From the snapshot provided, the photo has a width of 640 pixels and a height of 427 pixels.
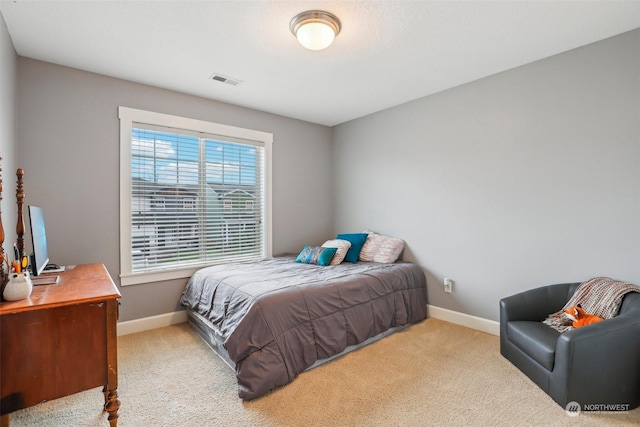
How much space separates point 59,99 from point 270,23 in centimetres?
209

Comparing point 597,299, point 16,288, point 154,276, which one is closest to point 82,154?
point 154,276

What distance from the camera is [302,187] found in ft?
14.7

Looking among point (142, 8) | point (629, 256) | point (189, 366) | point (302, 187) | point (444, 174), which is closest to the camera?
point (142, 8)

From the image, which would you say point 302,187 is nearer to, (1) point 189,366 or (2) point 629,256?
(1) point 189,366

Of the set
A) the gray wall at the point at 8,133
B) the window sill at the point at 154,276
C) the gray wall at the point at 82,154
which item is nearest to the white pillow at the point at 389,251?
the window sill at the point at 154,276

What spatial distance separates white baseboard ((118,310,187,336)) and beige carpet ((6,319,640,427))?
30 centimetres

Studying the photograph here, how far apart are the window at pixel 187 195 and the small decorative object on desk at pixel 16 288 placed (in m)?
1.53

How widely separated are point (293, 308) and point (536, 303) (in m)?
1.95

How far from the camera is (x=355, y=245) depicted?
383 centimetres

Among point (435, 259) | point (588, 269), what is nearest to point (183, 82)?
point (435, 259)

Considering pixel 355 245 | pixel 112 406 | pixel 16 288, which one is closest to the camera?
pixel 16 288

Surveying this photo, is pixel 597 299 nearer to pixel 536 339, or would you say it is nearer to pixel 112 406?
pixel 536 339

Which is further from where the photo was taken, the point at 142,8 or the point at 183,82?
the point at 183,82

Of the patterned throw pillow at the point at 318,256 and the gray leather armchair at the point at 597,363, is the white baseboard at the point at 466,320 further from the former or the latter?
the patterned throw pillow at the point at 318,256
